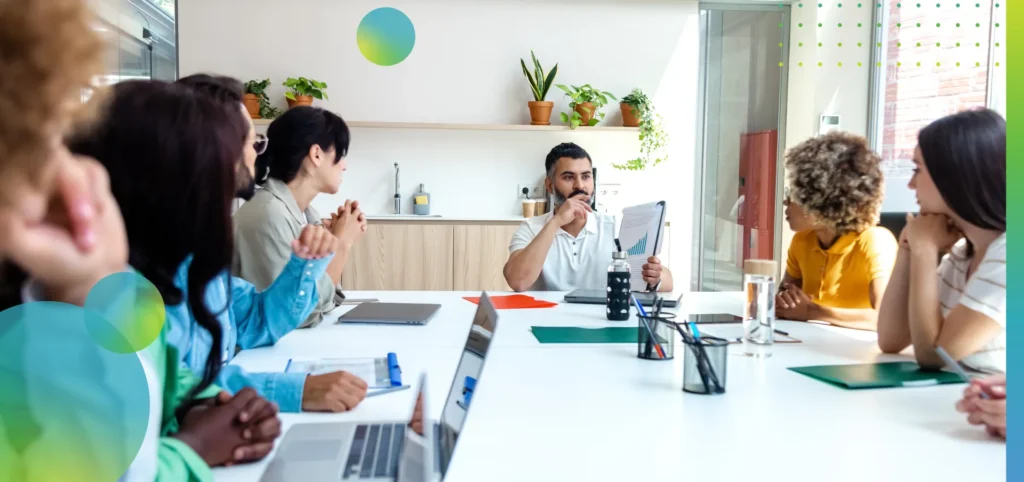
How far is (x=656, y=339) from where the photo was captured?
1425mm

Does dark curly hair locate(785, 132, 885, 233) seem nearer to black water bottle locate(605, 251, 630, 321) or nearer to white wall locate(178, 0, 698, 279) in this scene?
black water bottle locate(605, 251, 630, 321)

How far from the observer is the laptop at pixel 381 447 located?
70 centimetres

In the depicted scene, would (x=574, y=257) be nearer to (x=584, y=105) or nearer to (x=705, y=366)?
(x=705, y=366)

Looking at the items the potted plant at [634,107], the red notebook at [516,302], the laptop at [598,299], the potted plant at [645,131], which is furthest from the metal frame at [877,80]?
the red notebook at [516,302]

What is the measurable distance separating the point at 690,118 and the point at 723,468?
4.27m

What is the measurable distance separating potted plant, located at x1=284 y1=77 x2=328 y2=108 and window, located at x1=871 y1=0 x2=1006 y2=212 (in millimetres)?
3310

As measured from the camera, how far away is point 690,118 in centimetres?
486

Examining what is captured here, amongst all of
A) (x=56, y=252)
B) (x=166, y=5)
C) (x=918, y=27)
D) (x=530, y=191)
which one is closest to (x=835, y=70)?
(x=918, y=27)

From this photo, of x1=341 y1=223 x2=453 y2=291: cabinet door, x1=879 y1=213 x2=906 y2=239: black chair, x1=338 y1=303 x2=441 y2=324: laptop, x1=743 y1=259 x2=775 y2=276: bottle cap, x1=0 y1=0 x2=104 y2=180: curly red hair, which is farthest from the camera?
x1=341 y1=223 x2=453 y2=291: cabinet door

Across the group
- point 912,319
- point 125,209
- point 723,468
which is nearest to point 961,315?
point 912,319

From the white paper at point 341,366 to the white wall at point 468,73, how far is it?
3.42 meters

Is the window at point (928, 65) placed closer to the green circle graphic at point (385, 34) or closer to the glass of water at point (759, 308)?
the glass of water at point (759, 308)

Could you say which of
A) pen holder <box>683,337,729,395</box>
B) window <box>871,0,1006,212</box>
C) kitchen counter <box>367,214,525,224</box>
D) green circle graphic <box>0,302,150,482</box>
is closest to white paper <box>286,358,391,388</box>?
pen holder <box>683,337,729,395</box>

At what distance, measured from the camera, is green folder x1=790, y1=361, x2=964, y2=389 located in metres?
1.24
